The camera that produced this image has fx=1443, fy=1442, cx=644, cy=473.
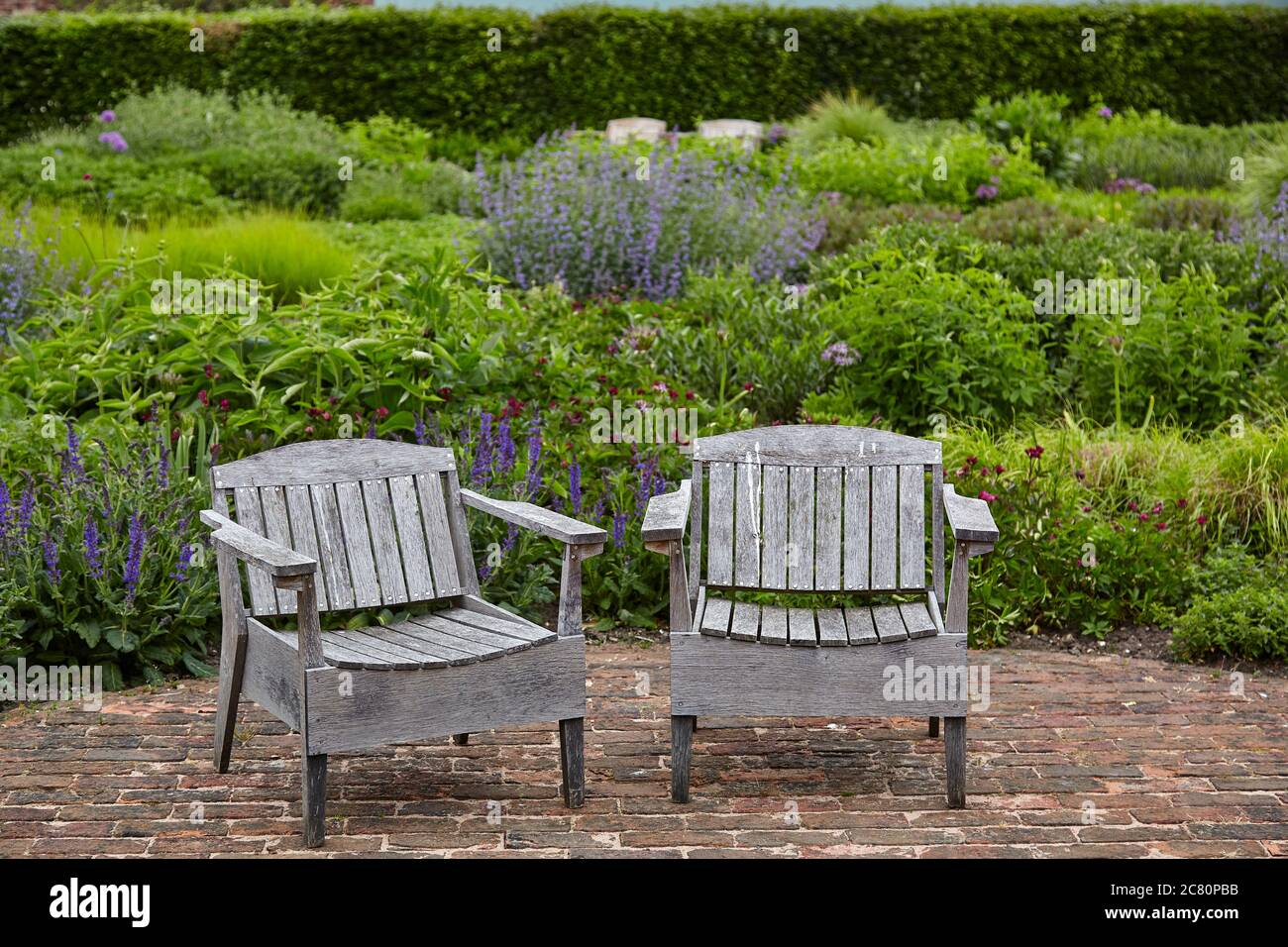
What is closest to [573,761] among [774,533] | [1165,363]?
[774,533]

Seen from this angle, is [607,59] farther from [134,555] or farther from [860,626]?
[860,626]

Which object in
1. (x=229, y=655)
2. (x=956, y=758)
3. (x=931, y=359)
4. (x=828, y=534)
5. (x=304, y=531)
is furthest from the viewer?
(x=931, y=359)

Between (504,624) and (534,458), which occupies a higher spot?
(534,458)

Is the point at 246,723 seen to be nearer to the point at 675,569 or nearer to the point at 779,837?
the point at 675,569

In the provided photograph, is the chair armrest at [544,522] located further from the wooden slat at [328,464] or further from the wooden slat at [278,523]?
the wooden slat at [278,523]

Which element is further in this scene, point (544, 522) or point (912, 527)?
point (912, 527)

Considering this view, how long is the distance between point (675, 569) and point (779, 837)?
820 mm

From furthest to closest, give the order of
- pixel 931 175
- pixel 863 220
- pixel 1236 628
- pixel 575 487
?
1. pixel 931 175
2. pixel 863 220
3. pixel 575 487
4. pixel 1236 628

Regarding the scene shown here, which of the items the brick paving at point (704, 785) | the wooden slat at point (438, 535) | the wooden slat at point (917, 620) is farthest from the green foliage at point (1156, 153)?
the wooden slat at point (438, 535)

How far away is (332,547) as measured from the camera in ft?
14.7

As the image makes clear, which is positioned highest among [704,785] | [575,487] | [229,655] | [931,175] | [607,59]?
[607,59]

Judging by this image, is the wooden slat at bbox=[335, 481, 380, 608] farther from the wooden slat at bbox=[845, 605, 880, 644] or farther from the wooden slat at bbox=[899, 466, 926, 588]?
the wooden slat at bbox=[899, 466, 926, 588]

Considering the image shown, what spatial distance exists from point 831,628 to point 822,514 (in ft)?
1.64

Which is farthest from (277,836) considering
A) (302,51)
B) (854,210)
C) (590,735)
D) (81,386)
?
(302,51)
